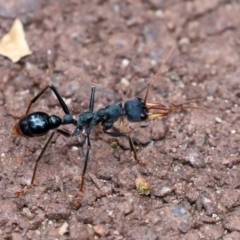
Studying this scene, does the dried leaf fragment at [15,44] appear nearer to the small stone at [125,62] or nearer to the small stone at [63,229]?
the small stone at [125,62]

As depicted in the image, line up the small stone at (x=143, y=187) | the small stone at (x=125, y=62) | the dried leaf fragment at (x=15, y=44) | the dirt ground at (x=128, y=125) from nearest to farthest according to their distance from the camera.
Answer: the dirt ground at (x=128, y=125), the small stone at (x=143, y=187), the dried leaf fragment at (x=15, y=44), the small stone at (x=125, y=62)

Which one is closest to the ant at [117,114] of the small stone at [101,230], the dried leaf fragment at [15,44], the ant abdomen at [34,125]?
the ant abdomen at [34,125]

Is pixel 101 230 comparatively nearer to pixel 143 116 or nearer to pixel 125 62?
pixel 143 116

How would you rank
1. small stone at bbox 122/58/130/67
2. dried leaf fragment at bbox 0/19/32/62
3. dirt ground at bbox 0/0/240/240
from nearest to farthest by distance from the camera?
dirt ground at bbox 0/0/240/240 < dried leaf fragment at bbox 0/19/32/62 < small stone at bbox 122/58/130/67

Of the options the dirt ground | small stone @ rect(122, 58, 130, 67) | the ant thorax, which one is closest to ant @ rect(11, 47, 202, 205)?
the ant thorax

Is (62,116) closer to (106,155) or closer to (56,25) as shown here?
(106,155)

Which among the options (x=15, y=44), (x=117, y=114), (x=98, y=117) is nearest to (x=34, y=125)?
(x=98, y=117)

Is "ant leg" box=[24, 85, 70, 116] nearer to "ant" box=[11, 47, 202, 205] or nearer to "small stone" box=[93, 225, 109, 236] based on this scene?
"ant" box=[11, 47, 202, 205]
